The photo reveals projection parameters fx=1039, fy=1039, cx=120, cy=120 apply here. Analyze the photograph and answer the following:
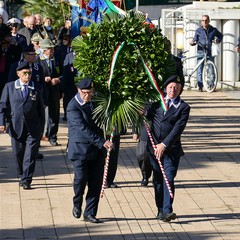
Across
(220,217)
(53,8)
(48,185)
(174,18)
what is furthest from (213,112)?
(53,8)

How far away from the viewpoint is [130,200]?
516 inches

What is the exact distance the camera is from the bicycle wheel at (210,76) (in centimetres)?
2523

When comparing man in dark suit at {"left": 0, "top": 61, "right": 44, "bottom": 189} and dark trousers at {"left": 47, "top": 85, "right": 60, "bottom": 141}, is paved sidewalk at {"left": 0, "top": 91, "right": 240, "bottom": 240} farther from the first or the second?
man in dark suit at {"left": 0, "top": 61, "right": 44, "bottom": 189}

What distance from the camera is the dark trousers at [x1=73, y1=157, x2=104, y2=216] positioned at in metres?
11.9

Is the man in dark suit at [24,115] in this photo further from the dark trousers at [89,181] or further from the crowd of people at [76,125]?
the dark trousers at [89,181]

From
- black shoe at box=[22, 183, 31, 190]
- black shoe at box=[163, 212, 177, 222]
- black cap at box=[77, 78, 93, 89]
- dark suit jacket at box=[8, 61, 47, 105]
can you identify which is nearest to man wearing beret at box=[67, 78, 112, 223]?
black cap at box=[77, 78, 93, 89]

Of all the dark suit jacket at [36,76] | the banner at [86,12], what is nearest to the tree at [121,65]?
the dark suit jacket at [36,76]

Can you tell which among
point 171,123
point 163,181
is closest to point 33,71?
point 171,123

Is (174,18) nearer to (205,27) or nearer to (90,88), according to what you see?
(205,27)

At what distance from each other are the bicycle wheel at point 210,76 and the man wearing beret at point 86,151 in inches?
531

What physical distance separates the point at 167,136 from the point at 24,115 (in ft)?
8.94

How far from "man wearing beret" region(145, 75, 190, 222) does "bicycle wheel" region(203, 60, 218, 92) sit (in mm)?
13167

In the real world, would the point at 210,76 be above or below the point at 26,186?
below

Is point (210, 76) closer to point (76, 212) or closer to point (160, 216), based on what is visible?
point (160, 216)
